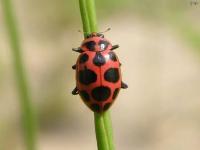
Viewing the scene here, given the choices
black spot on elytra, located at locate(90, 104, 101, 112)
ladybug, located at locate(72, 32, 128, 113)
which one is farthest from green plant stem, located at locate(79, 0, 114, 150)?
ladybug, located at locate(72, 32, 128, 113)

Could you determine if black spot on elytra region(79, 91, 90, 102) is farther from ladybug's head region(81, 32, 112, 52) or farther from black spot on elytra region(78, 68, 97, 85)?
ladybug's head region(81, 32, 112, 52)

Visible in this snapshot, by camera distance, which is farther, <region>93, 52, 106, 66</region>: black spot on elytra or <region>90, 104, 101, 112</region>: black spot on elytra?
<region>93, 52, 106, 66</region>: black spot on elytra

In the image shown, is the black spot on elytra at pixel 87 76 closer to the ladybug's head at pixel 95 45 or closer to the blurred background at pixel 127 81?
the ladybug's head at pixel 95 45

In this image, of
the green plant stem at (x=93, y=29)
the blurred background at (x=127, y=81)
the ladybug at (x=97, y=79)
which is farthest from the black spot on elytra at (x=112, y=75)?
the blurred background at (x=127, y=81)

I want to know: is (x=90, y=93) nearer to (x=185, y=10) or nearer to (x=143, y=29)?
(x=185, y=10)

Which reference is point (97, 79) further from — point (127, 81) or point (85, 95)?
point (127, 81)

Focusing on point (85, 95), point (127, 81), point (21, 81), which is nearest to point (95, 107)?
point (85, 95)
